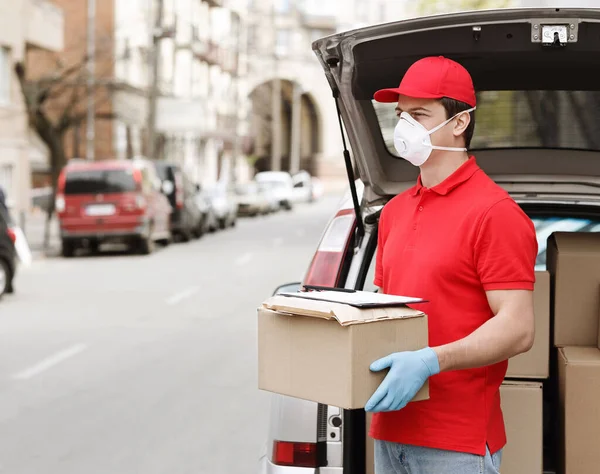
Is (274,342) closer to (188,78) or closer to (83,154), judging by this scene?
(83,154)

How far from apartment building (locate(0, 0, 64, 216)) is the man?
35.0 meters

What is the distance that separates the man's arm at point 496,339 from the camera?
9.69ft

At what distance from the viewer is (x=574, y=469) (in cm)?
380

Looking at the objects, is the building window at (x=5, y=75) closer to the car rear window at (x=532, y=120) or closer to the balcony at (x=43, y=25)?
the balcony at (x=43, y=25)

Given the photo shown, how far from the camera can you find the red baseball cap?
3.11m

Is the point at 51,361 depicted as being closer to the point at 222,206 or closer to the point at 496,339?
the point at 496,339

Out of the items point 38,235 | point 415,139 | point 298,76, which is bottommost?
point 38,235

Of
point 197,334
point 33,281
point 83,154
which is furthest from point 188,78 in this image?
point 197,334

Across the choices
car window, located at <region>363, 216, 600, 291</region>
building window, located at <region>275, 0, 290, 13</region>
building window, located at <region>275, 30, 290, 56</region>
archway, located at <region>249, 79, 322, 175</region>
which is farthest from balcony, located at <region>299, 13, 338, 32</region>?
car window, located at <region>363, 216, 600, 291</region>

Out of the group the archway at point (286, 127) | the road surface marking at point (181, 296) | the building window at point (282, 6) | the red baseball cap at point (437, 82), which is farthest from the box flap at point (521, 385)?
the building window at point (282, 6)

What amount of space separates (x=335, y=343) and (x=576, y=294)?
1.45m

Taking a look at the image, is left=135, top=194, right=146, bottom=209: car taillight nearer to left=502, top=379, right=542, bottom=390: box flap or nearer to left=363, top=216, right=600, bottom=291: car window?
left=363, top=216, right=600, bottom=291: car window

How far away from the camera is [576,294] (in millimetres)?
4125

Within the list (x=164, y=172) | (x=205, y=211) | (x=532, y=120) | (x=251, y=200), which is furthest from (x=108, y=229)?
(x=251, y=200)
